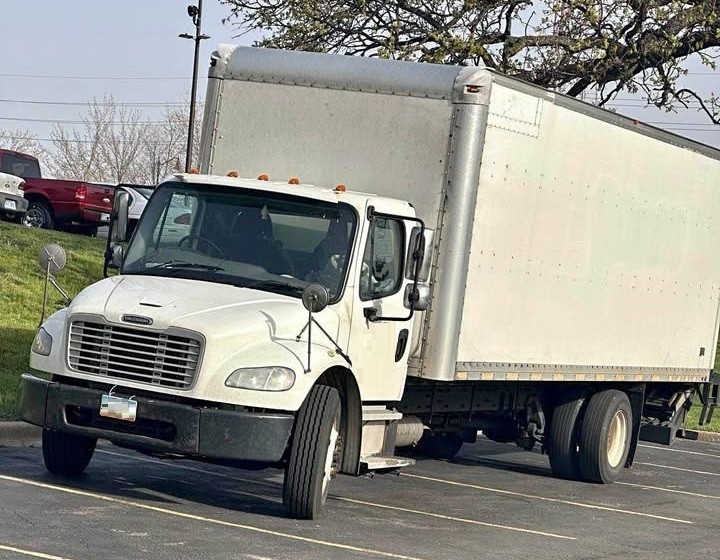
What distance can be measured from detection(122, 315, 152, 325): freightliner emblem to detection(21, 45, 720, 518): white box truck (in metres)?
0.01

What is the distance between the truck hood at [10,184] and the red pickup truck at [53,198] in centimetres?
342

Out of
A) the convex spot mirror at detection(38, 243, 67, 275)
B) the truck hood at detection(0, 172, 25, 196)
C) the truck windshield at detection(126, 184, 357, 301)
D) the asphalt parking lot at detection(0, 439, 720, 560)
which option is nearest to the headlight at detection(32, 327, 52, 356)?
the convex spot mirror at detection(38, 243, 67, 275)

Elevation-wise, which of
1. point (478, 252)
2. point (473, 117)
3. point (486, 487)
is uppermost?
point (473, 117)

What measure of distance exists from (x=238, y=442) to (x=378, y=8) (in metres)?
16.6

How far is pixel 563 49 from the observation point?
82.8 feet

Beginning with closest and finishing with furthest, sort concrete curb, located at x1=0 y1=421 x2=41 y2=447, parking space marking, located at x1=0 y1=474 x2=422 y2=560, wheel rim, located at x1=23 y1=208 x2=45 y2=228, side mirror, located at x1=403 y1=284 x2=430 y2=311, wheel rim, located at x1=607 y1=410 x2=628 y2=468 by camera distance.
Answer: parking space marking, located at x1=0 y1=474 x2=422 y2=560 < side mirror, located at x1=403 y1=284 x2=430 y2=311 < concrete curb, located at x1=0 y1=421 x2=41 y2=447 < wheel rim, located at x1=607 y1=410 x2=628 y2=468 < wheel rim, located at x1=23 y1=208 x2=45 y2=228

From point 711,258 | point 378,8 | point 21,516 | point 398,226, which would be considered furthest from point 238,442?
point 378,8

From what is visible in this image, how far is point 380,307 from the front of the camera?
10844 mm

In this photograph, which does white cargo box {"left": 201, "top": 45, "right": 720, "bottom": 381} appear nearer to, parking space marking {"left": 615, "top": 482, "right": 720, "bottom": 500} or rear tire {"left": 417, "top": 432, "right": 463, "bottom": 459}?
parking space marking {"left": 615, "top": 482, "right": 720, "bottom": 500}

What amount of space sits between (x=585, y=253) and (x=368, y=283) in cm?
327

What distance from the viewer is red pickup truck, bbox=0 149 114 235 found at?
33.7 meters

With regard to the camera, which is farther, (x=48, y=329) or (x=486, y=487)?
(x=486, y=487)

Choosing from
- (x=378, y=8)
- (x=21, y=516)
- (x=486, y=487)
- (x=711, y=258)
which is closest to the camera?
(x=21, y=516)

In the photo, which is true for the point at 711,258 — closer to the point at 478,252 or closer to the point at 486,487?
the point at 486,487
